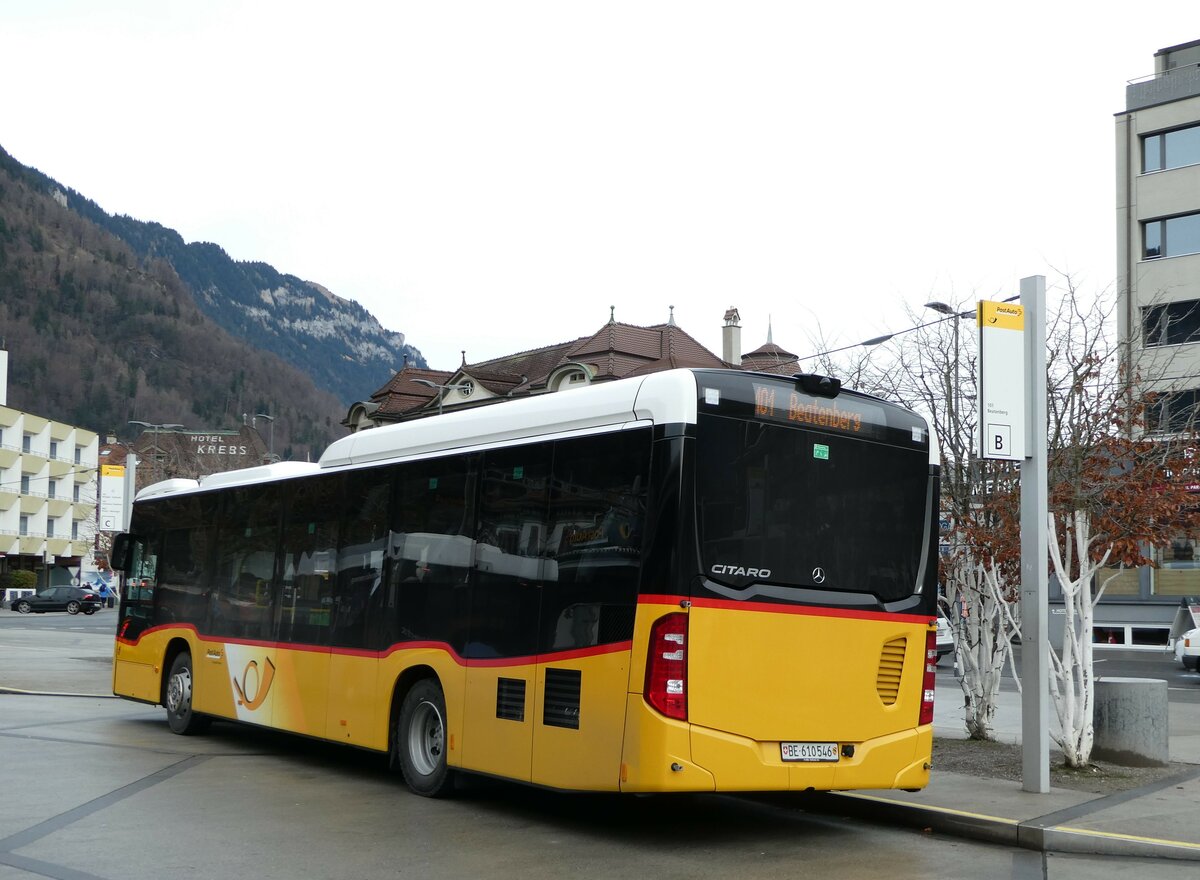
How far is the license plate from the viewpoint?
899 centimetres

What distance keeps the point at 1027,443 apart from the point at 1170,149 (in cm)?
4089

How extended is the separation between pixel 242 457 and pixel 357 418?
12.7 m

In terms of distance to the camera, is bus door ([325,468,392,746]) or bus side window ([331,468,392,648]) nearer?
bus door ([325,468,392,746])

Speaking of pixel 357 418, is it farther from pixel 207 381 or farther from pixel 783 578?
pixel 207 381

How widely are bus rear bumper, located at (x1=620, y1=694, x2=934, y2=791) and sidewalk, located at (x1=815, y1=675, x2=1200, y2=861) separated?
1.81 ft

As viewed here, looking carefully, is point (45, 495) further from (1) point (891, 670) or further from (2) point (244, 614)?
(1) point (891, 670)

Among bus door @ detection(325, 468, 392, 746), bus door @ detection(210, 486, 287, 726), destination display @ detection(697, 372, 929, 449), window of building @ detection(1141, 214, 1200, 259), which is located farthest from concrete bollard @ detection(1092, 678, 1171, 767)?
window of building @ detection(1141, 214, 1200, 259)

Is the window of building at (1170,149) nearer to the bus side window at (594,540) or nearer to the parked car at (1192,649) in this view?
the parked car at (1192,649)

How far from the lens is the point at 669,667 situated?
8.53m

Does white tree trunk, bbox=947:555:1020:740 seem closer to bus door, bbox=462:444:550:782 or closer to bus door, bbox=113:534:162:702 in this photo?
bus door, bbox=462:444:550:782

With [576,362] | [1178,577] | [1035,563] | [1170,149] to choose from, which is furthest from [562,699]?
[576,362]

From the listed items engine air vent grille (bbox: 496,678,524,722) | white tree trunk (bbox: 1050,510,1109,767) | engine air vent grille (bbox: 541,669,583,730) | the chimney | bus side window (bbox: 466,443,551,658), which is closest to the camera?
engine air vent grille (bbox: 541,669,583,730)

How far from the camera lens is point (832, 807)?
34.3 ft

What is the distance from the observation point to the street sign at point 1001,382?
10641 mm
